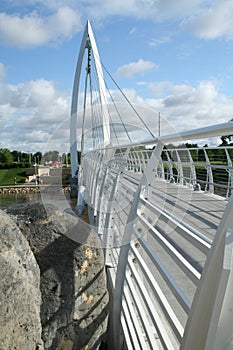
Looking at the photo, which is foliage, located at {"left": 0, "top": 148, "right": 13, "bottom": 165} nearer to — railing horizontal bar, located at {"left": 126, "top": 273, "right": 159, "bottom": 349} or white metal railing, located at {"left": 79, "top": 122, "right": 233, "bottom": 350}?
white metal railing, located at {"left": 79, "top": 122, "right": 233, "bottom": 350}

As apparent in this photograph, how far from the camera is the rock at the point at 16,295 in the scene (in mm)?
1444

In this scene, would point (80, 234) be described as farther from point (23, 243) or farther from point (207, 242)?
point (207, 242)

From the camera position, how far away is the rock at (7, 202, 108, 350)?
6.89 feet

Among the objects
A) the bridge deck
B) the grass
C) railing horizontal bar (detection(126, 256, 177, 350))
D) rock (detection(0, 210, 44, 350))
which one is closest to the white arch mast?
the bridge deck

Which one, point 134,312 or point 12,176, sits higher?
point 134,312

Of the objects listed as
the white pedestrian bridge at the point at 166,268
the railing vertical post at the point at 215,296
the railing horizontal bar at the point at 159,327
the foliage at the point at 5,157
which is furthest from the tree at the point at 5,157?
the railing vertical post at the point at 215,296

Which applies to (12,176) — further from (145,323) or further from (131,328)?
(145,323)

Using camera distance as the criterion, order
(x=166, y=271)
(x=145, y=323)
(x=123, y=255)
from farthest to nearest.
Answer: (x=123, y=255) < (x=145, y=323) < (x=166, y=271)

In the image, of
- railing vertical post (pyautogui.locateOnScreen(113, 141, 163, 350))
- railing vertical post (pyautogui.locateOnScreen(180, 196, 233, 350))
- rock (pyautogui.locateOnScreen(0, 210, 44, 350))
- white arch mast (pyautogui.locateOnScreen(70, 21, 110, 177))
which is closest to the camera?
railing vertical post (pyautogui.locateOnScreen(180, 196, 233, 350))

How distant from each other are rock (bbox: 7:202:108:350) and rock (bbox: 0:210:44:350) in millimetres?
376

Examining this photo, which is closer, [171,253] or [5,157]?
[171,253]

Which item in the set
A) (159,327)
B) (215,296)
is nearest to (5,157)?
(159,327)

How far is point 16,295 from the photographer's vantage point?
151cm

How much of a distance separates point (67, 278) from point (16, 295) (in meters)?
0.66
